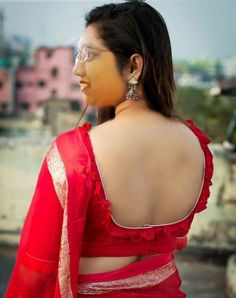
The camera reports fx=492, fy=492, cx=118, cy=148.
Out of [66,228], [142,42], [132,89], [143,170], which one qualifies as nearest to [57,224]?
[66,228]

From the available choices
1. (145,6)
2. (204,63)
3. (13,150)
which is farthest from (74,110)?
(145,6)

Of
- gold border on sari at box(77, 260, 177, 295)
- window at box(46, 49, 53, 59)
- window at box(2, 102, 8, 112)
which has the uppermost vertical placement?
gold border on sari at box(77, 260, 177, 295)

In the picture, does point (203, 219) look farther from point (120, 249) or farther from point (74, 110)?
point (120, 249)

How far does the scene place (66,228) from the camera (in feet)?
3.78

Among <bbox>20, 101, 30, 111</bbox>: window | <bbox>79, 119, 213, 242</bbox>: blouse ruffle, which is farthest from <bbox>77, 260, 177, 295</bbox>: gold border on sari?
<bbox>20, 101, 30, 111</bbox>: window

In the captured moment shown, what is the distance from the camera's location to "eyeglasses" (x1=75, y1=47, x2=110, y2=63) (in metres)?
1.22

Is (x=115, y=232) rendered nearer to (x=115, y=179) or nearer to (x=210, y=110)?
(x=115, y=179)

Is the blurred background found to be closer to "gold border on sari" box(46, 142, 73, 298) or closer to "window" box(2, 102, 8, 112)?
"window" box(2, 102, 8, 112)

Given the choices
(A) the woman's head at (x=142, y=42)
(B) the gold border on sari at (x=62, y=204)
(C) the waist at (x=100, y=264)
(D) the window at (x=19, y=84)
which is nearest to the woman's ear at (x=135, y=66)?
(A) the woman's head at (x=142, y=42)

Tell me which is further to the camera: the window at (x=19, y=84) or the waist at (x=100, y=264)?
the window at (x=19, y=84)

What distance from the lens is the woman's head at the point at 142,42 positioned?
1.19 metres

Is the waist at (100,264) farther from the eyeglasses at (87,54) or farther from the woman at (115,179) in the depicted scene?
the eyeglasses at (87,54)

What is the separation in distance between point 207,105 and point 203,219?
96 centimetres

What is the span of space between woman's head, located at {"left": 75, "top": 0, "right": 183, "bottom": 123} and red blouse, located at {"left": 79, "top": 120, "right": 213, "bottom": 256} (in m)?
0.18
